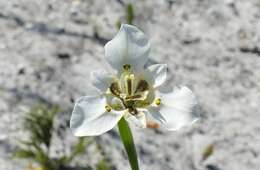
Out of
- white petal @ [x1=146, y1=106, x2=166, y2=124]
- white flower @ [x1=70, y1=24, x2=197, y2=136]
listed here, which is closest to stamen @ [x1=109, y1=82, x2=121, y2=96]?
white flower @ [x1=70, y1=24, x2=197, y2=136]

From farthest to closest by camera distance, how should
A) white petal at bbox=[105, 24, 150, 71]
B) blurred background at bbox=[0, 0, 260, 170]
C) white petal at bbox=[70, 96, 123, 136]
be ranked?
blurred background at bbox=[0, 0, 260, 170]
white petal at bbox=[105, 24, 150, 71]
white petal at bbox=[70, 96, 123, 136]

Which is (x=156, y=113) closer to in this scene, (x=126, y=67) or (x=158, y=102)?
(x=158, y=102)

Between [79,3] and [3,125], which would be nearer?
[3,125]

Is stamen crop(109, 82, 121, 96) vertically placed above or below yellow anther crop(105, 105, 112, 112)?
above

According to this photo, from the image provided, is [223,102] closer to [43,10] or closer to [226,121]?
[226,121]

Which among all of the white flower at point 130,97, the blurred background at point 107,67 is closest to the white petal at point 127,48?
the white flower at point 130,97

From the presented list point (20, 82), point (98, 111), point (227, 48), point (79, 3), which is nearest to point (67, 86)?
point (20, 82)

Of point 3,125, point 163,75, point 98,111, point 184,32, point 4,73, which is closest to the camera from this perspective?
point 98,111

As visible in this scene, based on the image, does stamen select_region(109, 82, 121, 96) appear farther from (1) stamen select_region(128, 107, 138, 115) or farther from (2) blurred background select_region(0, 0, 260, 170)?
(2) blurred background select_region(0, 0, 260, 170)
